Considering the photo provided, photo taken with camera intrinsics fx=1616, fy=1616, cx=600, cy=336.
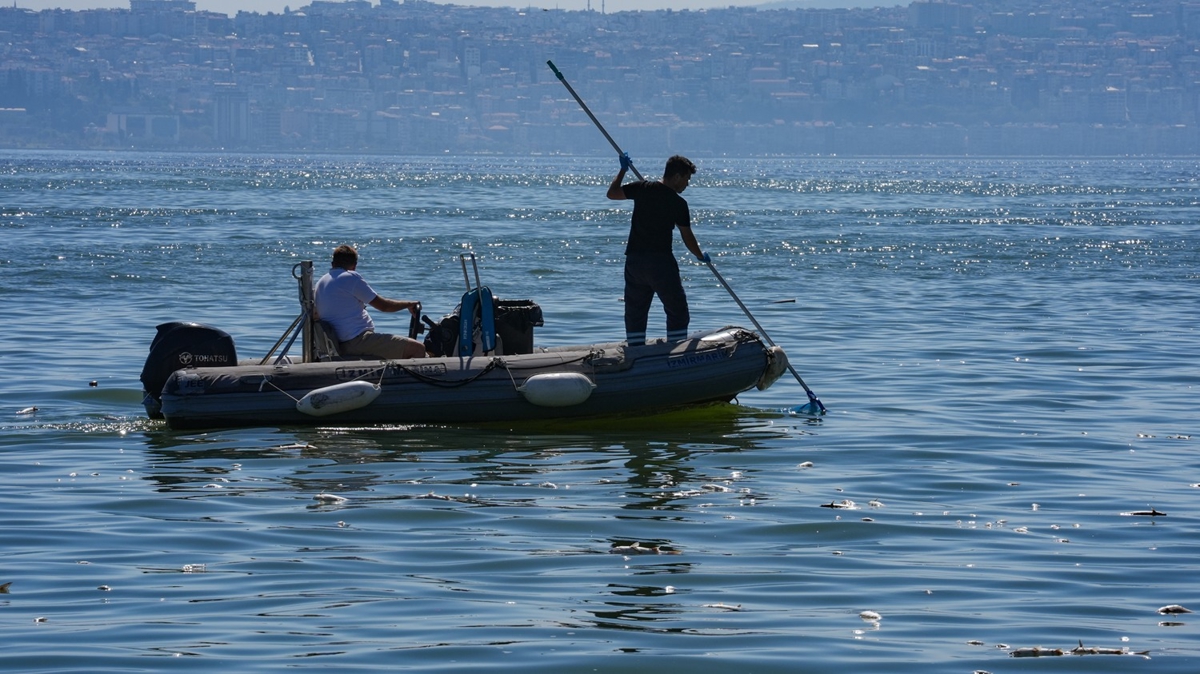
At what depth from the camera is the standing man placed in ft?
34.7

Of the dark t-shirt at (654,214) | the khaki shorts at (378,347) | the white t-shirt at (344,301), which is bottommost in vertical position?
the khaki shorts at (378,347)

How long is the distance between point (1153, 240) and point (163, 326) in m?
25.8

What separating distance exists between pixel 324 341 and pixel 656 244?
93.2 inches

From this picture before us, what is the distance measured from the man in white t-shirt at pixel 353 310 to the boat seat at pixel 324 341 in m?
0.03

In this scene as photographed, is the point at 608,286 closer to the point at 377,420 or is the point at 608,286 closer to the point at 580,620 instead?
the point at 377,420

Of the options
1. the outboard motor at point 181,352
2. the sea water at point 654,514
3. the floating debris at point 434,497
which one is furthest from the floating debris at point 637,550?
the outboard motor at point 181,352

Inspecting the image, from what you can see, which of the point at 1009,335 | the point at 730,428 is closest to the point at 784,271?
the point at 1009,335

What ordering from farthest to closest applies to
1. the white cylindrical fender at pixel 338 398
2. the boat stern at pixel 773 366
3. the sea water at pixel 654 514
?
1. the boat stern at pixel 773 366
2. the white cylindrical fender at pixel 338 398
3. the sea water at pixel 654 514

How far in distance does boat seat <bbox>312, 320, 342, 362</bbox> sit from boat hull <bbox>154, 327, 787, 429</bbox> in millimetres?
322

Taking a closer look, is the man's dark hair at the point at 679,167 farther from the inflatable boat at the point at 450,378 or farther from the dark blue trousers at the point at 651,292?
the inflatable boat at the point at 450,378

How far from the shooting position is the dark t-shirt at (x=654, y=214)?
10.6 m

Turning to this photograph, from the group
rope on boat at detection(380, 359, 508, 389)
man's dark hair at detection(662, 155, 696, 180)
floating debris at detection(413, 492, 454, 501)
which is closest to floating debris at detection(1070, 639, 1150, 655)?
floating debris at detection(413, 492, 454, 501)

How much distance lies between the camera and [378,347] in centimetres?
1094

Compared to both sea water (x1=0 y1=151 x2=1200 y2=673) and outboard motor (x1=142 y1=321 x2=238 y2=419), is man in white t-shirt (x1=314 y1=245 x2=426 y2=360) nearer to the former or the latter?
sea water (x1=0 y1=151 x2=1200 y2=673)
